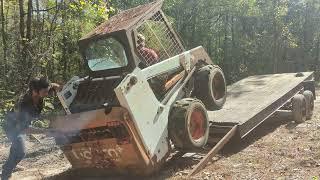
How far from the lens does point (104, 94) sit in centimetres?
708

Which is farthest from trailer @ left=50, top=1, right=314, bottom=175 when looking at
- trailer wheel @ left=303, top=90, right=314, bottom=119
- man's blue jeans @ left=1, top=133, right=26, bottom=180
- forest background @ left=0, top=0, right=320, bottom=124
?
forest background @ left=0, top=0, right=320, bottom=124

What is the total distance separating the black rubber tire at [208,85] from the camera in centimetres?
820

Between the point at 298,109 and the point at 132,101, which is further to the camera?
the point at 298,109

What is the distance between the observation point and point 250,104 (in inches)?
363

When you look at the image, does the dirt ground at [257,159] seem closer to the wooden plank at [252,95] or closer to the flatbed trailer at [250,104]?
the flatbed trailer at [250,104]

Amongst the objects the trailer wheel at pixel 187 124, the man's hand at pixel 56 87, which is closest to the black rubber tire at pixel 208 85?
the trailer wheel at pixel 187 124

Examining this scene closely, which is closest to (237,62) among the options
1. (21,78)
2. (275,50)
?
(275,50)

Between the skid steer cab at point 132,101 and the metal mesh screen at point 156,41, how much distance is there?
17mm

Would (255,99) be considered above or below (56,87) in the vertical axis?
below

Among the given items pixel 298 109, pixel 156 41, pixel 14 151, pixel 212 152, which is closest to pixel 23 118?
pixel 14 151

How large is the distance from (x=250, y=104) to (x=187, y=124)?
2.67 m

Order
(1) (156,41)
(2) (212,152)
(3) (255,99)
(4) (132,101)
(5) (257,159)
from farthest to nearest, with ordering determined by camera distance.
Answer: (3) (255,99) < (1) (156,41) < (5) (257,159) < (2) (212,152) < (4) (132,101)

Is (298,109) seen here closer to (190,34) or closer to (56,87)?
(56,87)

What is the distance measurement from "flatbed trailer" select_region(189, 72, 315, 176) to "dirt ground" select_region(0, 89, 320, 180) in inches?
13.8
